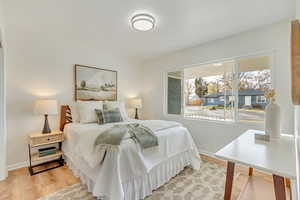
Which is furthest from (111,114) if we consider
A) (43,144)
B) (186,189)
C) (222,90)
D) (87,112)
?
(222,90)

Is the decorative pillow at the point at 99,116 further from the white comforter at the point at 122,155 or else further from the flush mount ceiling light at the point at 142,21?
the flush mount ceiling light at the point at 142,21

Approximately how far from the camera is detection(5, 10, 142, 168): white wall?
2.40 metres

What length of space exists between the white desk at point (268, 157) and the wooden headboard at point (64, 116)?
2.83 meters

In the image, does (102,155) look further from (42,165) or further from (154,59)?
(154,59)

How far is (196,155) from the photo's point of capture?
96.8 inches

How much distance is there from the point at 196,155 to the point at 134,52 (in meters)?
2.76

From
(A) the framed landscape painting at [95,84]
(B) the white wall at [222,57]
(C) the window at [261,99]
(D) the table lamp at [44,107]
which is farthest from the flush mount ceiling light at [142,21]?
(C) the window at [261,99]

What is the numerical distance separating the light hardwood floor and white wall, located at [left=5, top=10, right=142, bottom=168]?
1.74 ft

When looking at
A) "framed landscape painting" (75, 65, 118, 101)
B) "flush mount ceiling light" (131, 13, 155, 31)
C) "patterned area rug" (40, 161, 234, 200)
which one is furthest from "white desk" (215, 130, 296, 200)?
"framed landscape painting" (75, 65, 118, 101)

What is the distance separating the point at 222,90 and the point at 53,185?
10.8ft

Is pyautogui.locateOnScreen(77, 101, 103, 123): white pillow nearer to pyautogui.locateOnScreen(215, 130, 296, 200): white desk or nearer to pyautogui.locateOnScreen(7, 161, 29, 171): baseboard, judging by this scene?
pyautogui.locateOnScreen(7, 161, 29, 171): baseboard

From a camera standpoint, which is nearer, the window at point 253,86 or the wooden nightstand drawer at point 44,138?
the wooden nightstand drawer at point 44,138

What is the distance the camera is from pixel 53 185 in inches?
78.4

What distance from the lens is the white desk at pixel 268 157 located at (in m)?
0.87
